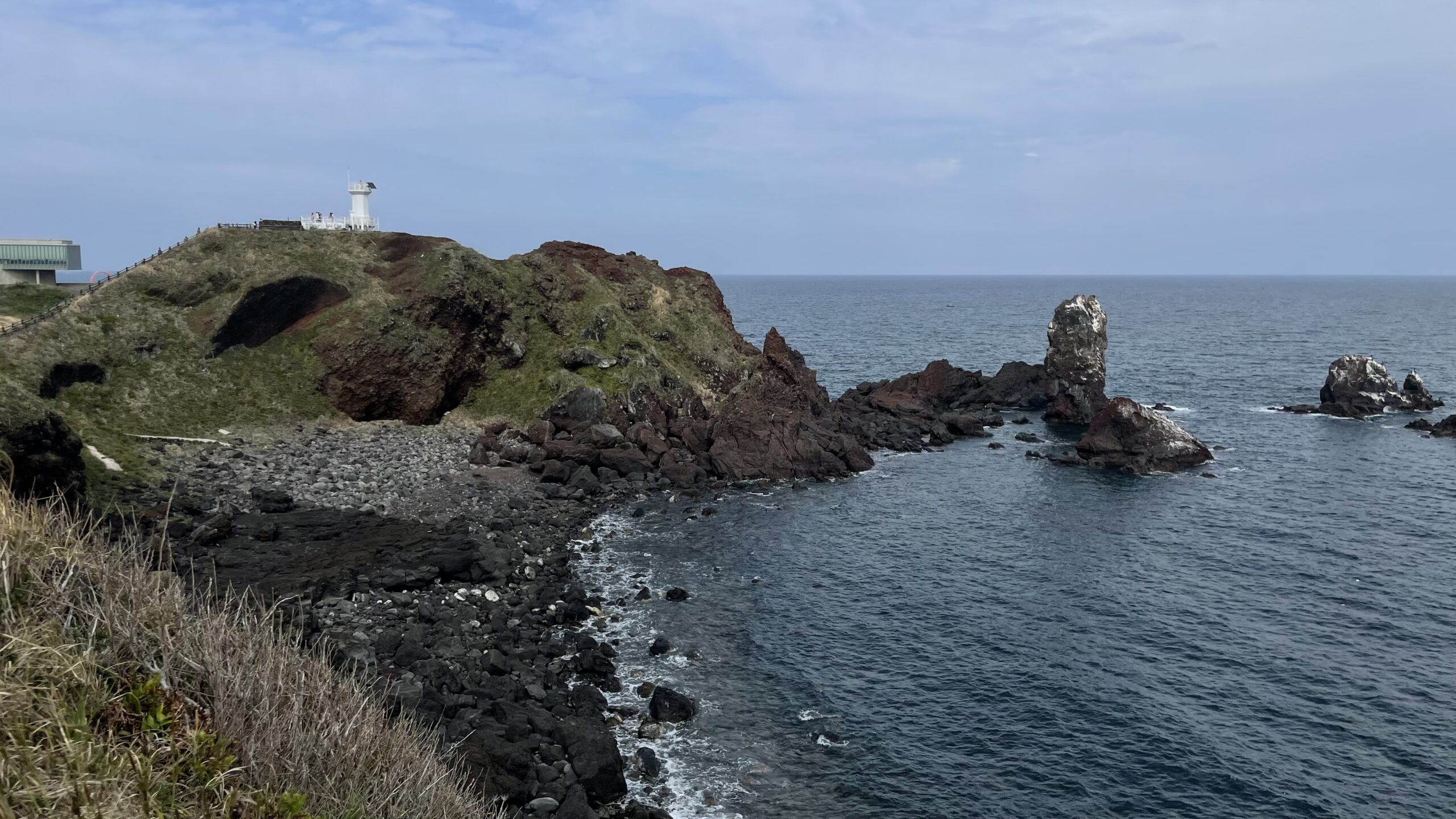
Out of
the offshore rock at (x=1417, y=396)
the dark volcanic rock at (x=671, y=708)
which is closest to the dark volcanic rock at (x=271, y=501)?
the dark volcanic rock at (x=671, y=708)

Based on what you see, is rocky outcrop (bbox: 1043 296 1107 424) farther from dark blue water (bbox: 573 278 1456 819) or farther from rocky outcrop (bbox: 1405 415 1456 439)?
rocky outcrop (bbox: 1405 415 1456 439)

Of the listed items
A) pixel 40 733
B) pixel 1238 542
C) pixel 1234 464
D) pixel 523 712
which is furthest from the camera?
pixel 1234 464

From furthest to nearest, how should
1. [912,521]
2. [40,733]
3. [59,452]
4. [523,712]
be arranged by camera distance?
[912,521] < [59,452] < [523,712] < [40,733]

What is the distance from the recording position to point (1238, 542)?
5541 centimetres

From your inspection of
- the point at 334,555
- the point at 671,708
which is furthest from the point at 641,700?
the point at 334,555

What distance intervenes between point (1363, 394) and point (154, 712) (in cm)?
11309

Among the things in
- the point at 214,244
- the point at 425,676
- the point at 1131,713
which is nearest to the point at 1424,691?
the point at 1131,713

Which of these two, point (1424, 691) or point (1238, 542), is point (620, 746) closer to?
point (1424, 691)

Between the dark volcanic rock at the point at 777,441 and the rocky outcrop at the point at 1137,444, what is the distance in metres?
19.4

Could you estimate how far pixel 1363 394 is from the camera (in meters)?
96.1

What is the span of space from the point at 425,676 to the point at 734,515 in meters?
29.3

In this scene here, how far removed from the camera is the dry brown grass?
11.7 metres

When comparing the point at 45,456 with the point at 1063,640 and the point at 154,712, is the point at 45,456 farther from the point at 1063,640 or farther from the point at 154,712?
the point at 1063,640

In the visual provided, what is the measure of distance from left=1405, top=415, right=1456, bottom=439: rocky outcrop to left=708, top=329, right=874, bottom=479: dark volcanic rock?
181ft
